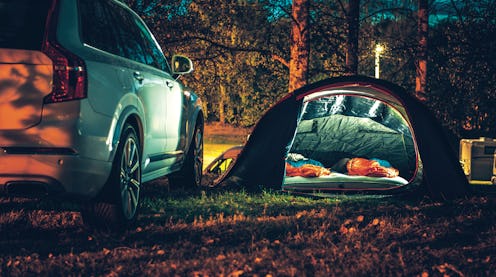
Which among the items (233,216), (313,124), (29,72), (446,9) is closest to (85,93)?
(29,72)

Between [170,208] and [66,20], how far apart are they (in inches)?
116

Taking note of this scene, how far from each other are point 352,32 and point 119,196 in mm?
13341

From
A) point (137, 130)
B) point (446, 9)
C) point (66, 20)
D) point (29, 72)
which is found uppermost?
point (446, 9)

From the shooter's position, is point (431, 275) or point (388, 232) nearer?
point (431, 275)

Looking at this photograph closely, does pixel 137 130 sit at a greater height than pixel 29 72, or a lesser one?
lesser

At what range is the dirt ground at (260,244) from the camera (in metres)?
5.28

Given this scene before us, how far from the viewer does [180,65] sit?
28.6 ft

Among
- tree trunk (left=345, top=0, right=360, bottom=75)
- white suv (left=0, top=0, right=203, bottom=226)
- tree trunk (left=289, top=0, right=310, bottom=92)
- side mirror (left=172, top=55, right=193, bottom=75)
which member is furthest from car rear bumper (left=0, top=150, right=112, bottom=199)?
tree trunk (left=345, top=0, right=360, bottom=75)

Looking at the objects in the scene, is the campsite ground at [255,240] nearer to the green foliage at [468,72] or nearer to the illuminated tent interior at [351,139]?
the illuminated tent interior at [351,139]

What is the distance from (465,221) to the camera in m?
7.39

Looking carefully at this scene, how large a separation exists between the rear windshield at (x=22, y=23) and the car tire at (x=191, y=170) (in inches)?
155

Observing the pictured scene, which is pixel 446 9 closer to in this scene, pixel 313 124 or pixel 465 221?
pixel 313 124

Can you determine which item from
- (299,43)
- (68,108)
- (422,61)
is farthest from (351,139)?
(422,61)

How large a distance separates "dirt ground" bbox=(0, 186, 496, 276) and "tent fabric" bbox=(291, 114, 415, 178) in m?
4.32
